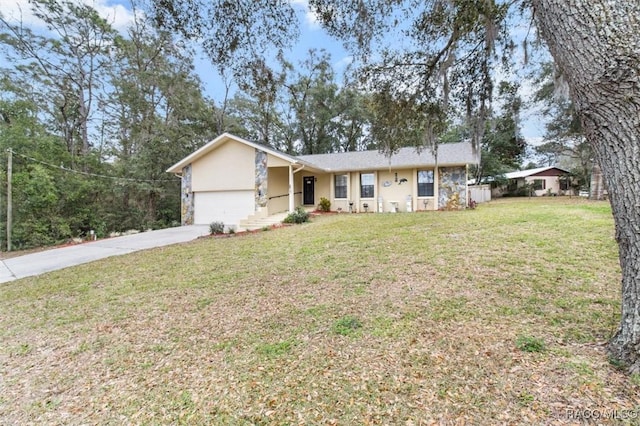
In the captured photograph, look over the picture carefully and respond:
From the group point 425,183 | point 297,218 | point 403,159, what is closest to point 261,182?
point 297,218

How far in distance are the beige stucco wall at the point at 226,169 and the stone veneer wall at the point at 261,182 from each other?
0.93 feet

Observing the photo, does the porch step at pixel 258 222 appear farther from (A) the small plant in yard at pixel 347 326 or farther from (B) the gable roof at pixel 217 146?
(A) the small plant in yard at pixel 347 326

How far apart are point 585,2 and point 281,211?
13.6 m

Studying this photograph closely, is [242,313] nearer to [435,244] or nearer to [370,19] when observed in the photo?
[435,244]

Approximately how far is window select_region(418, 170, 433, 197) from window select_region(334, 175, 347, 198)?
389 cm

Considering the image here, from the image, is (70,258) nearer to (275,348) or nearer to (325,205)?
(275,348)

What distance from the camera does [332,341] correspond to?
3012 millimetres

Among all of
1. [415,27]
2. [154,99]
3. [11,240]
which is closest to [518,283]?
[415,27]

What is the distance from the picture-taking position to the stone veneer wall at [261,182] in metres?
13.6

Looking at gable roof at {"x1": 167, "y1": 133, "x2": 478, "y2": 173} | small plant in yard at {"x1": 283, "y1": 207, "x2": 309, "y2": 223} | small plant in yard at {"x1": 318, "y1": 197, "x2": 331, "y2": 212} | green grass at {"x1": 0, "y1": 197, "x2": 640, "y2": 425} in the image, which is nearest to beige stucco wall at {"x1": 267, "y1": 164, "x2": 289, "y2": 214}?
gable roof at {"x1": 167, "y1": 133, "x2": 478, "y2": 173}

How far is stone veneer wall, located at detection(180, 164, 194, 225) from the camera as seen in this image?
49.8 ft

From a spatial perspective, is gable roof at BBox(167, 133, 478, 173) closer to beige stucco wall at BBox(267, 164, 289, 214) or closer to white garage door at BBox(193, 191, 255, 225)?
beige stucco wall at BBox(267, 164, 289, 214)

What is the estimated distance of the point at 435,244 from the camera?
6.59 m

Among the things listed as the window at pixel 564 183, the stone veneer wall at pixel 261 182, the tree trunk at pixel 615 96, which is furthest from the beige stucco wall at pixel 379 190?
the window at pixel 564 183
